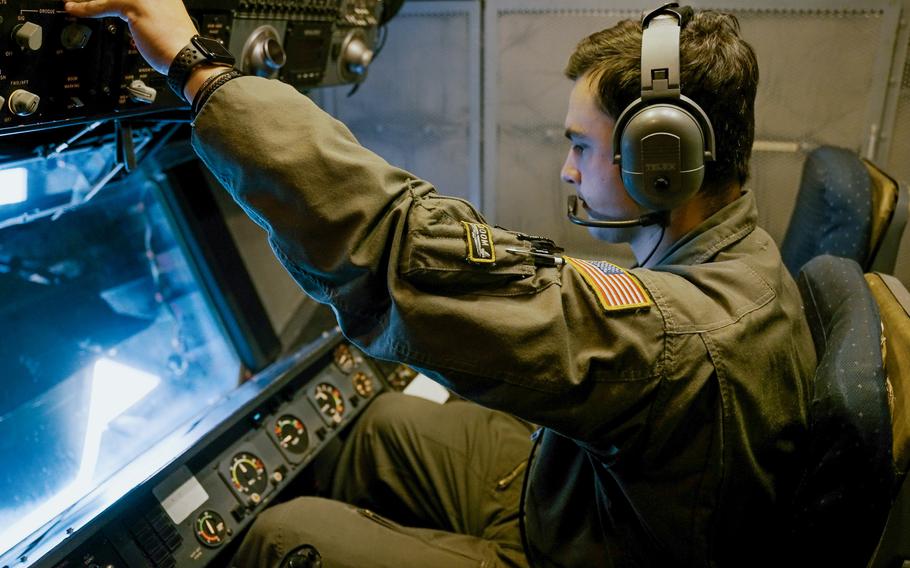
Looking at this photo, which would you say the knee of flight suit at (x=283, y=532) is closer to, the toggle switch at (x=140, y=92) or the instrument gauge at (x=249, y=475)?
the instrument gauge at (x=249, y=475)

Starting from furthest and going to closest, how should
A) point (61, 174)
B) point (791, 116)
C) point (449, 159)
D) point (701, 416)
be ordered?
point (449, 159) < point (791, 116) < point (61, 174) < point (701, 416)

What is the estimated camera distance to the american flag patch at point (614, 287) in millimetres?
957

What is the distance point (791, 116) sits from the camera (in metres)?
2.20

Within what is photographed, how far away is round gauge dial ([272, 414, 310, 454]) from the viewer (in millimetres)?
1835

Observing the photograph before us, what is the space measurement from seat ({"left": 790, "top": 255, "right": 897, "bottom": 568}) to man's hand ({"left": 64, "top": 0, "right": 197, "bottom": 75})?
43.3 inches

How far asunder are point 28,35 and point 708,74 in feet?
3.53

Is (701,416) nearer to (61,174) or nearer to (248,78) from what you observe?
(248,78)

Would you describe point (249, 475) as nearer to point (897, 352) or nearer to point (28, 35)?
point (28, 35)

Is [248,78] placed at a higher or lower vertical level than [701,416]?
higher

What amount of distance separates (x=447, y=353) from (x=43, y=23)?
845 millimetres

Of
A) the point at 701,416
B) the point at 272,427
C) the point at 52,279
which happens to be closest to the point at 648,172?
the point at 701,416

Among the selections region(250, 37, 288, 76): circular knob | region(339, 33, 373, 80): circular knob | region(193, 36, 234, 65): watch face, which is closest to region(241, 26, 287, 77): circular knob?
region(250, 37, 288, 76): circular knob

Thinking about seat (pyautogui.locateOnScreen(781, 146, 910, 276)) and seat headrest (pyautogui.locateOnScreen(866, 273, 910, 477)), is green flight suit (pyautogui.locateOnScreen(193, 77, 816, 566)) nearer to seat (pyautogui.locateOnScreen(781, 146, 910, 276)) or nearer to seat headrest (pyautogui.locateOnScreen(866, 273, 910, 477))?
seat headrest (pyautogui.locateOnScreen(866, 273, 910, 477))

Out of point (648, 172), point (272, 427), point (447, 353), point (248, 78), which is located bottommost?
point (272, 427)
